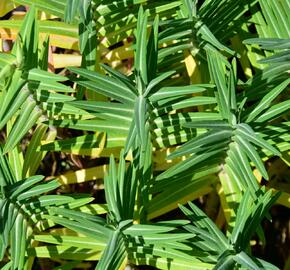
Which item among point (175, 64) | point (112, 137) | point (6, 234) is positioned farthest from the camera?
point (175, 64)

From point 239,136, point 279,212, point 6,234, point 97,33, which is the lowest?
point 279,212

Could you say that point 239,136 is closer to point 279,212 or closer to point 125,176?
point 125,176

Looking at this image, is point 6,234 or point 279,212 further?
point 279,212

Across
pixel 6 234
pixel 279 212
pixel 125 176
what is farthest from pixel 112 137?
pixel 279 212

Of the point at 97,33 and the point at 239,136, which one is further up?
the point at 97,33

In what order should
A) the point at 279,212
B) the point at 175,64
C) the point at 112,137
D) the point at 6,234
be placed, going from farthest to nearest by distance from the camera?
1. the point at 279,212
2. the point at 175,64
3. the point at 112,137
4. the point at 6,234

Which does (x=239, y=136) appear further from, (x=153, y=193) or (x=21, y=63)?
(x=21, y=63)

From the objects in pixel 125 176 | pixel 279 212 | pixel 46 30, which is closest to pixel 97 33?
pixel 46 30

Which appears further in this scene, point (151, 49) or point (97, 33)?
point (97, 33)

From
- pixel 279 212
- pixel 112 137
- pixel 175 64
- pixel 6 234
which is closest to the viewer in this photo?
pixel 6 234
